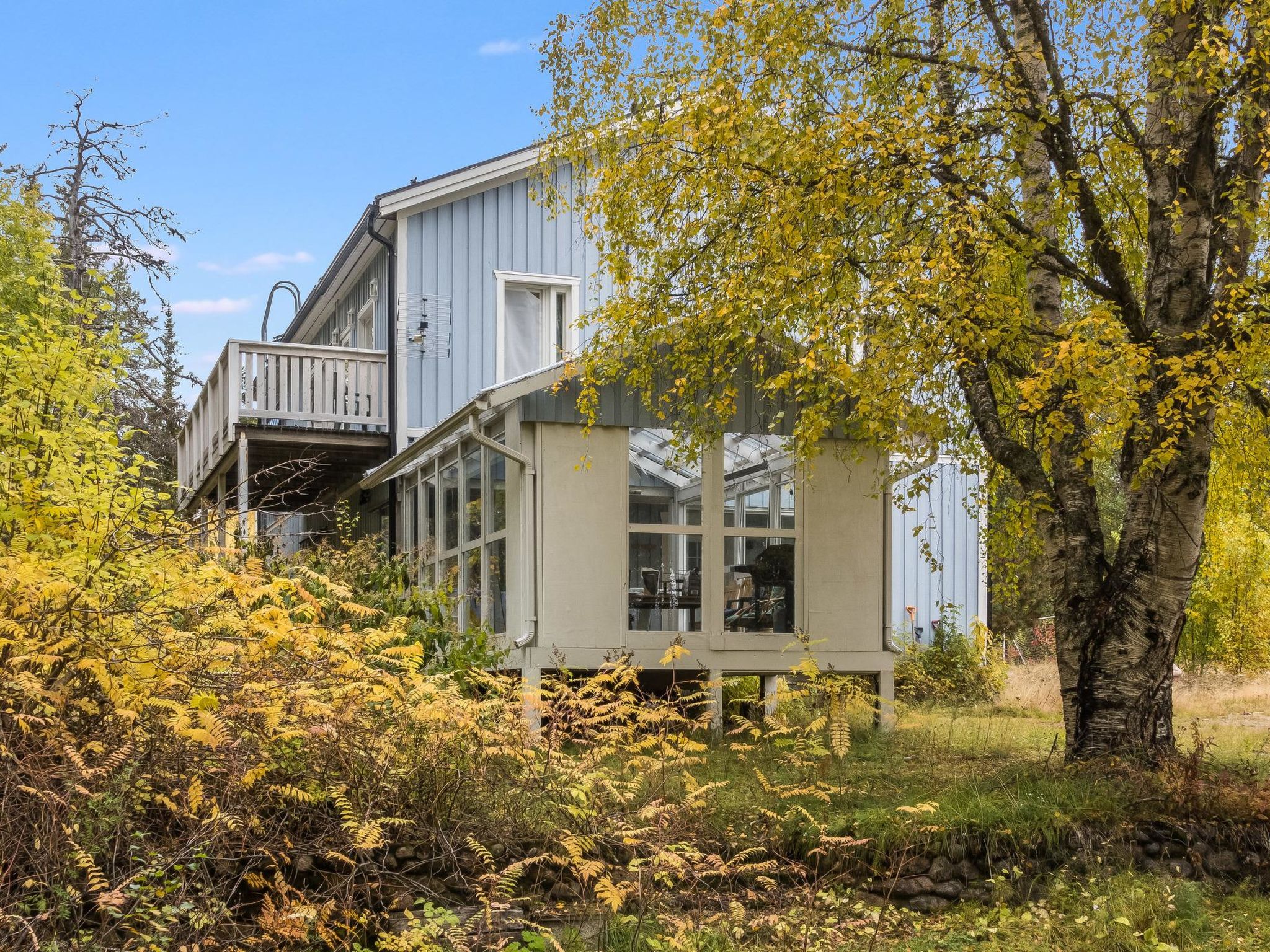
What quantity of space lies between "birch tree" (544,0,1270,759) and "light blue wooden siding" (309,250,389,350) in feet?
23.9

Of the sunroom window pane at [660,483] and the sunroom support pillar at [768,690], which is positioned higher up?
the sunroom window pane at [660,483]

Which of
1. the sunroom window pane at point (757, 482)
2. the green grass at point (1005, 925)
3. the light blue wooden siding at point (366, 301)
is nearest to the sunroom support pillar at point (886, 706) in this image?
the sunroom window pane at point (757, 482)

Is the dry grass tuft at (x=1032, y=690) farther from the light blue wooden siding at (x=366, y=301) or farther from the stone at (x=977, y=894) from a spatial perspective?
the light blue wooden siding at (x=366, y=301)

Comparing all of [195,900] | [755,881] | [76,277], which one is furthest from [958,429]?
[76,277]

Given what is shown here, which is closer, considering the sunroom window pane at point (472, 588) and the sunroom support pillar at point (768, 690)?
the sunroom support pillar at point (768, 690)

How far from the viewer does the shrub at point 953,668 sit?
16094mm

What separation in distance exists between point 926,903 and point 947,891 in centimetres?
16

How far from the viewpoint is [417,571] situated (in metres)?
14.5

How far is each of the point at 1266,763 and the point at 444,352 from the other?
35.8 ft

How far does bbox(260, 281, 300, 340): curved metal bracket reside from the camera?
19.6 meters

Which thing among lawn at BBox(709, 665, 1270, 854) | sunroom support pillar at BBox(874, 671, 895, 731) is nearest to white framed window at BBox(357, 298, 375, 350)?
sunroom support pillar at BBox(874, 671, 895, 731)

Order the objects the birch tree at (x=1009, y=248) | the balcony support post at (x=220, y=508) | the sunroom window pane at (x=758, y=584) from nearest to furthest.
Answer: the balcony support post at (x=220, y=508) → the birch tree at (x=1009, y=248) → the sunroom window pane at (x=758, y=584)

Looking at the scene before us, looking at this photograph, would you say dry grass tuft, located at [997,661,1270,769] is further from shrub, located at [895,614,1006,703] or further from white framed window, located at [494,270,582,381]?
white framed window, located at [494,270,582,381]

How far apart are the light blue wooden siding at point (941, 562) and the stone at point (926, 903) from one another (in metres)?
Result: 12.7
